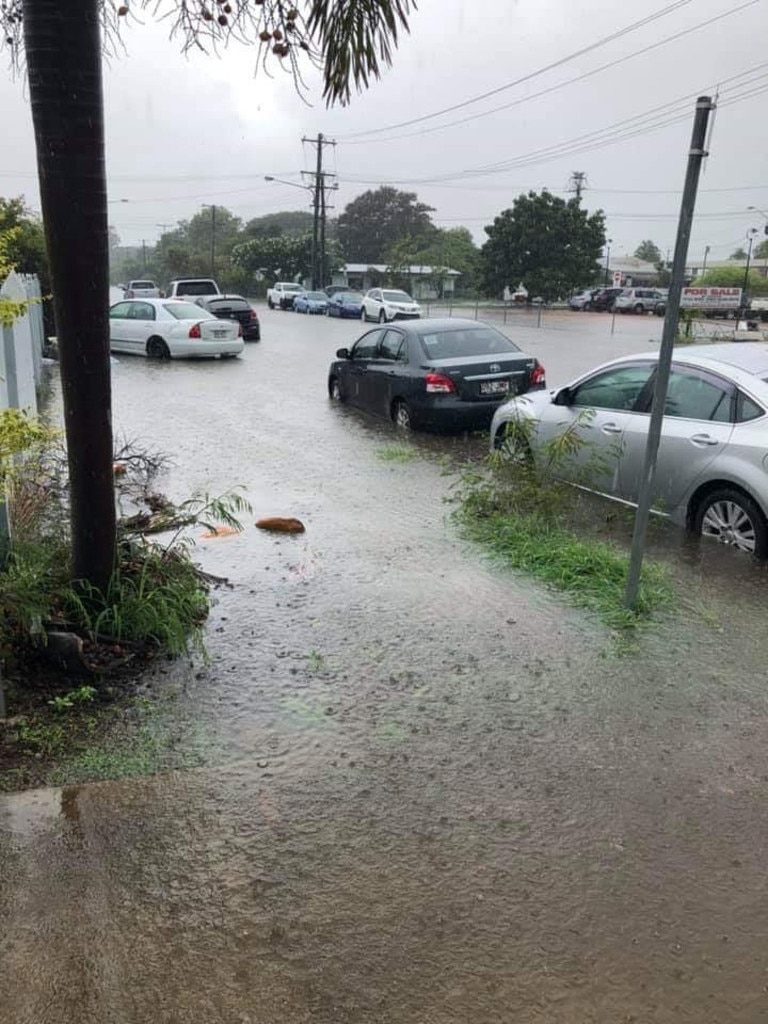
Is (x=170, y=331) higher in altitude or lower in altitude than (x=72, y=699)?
higher

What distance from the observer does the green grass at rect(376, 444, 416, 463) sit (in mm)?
10461

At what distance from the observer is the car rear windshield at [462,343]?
1191 cm

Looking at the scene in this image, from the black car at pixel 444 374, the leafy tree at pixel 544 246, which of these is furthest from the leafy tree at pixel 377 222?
the black car at pixel 444 374

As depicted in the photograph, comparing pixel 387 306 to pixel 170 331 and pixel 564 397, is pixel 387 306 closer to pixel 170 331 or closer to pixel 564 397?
pixel 170 331

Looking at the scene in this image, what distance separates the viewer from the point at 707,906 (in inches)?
119

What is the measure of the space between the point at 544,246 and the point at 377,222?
46909 mm

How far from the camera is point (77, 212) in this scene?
4.22m

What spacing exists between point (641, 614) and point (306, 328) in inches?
1340

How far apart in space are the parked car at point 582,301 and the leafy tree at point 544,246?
1695 millimetres

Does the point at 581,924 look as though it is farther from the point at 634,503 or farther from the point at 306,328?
the point at 306,328

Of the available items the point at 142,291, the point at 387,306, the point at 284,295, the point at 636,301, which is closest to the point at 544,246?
the point at 636,301

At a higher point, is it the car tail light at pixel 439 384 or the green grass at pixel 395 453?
the car tail light at pixel 439 384

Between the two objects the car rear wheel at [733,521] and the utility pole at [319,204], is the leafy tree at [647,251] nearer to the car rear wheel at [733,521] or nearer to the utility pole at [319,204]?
the utility pole at [319,204]

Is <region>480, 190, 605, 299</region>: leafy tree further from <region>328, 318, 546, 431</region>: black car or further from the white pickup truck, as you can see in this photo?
<region>328, 318, 546, 431</region>: black car
